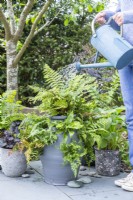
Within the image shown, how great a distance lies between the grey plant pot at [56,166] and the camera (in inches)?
101

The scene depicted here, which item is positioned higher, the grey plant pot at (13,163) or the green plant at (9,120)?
the green plant at (9,120)

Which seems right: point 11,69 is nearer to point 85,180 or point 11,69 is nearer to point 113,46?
point 85,180

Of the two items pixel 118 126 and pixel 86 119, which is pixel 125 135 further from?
pixel 86 119

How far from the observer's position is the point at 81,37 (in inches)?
267

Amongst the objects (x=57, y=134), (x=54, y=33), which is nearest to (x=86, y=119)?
(x=57, y=134)

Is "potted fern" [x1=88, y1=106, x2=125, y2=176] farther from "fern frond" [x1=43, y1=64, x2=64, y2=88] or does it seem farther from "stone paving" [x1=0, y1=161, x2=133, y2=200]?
"fern frond" [x1=43, y1=64, x2=64, y2=88]

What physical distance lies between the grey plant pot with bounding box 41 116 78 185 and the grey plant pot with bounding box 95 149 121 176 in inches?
12.9

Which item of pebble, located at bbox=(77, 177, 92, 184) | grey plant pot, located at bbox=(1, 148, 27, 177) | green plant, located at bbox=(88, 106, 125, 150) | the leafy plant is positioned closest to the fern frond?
green plant, located at bbox=(88, 106, 125, 150)

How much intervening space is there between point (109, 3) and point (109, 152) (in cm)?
279

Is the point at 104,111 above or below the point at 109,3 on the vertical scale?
below

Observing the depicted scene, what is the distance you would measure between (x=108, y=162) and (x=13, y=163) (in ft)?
2.45

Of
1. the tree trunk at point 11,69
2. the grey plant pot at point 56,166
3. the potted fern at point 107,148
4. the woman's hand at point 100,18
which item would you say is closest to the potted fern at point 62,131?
the grey plant pot at point 56,166

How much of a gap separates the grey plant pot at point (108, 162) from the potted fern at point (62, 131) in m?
0.29

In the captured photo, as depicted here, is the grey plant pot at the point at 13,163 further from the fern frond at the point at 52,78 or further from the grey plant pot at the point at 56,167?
the fern frond at the point at 52,78
